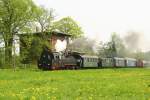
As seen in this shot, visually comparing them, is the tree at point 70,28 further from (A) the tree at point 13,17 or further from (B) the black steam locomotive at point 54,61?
(B) the black steam locomotive at point 54,61

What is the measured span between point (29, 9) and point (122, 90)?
7236cm

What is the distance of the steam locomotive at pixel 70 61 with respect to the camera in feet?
211

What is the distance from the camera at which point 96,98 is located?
16.4 meters

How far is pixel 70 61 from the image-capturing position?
227 ft

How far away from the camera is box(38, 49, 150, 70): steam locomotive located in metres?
64.3

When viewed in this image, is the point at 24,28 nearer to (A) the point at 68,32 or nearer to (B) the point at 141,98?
(A) the point at 68,32

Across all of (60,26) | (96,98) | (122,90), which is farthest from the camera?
(60,26)

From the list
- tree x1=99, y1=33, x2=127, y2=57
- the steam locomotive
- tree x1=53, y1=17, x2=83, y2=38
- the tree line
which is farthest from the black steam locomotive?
tree x1=99, y1=33, x2=127, y2=57

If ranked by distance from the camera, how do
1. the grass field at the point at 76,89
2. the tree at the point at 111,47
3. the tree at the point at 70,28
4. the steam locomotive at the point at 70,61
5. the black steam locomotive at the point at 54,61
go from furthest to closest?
the tree at the point at 111,47 < the tree at the point at 70,28 < the steam locomotive at the point at 70,61 < the black steam locomotive at the point at 54,61 < the grass field at the point at 76,89

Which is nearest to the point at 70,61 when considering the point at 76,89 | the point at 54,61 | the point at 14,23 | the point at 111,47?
the point at 54,61

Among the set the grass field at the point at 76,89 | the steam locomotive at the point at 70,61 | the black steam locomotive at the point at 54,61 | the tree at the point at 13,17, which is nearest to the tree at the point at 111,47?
the steam locomotive at the point at 70,61

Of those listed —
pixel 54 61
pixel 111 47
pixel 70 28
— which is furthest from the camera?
pixel 111 47

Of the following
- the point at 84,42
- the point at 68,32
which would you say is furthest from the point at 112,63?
the point at 84,42

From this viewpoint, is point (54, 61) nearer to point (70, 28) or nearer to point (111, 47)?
point (70, 28)
